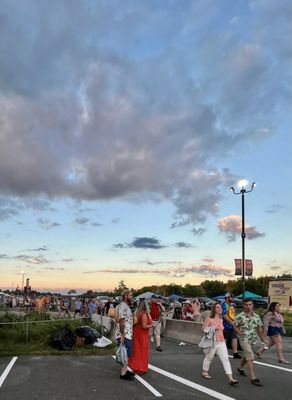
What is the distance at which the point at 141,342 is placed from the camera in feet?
31.4

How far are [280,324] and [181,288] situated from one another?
464ft

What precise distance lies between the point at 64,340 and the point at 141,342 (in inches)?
212

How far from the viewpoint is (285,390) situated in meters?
8.46

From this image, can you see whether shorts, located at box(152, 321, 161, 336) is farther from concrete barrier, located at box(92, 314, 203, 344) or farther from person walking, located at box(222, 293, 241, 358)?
person walking, located at box(222, 293, 241, 358)

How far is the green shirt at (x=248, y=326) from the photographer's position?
9.54 m

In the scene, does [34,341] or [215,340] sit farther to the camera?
[34,341]

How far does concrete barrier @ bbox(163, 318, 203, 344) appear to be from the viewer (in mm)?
17172

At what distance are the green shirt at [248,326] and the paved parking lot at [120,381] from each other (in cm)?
80

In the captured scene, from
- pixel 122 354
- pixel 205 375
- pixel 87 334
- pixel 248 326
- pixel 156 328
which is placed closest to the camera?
pixel 122 354

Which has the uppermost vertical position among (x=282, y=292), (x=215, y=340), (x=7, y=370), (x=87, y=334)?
(x=282, y=292)

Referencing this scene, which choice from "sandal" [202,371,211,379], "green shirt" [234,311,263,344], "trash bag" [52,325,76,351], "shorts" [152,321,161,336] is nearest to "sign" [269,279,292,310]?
"shorts" [152,321,161,336]

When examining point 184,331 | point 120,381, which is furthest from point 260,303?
point 120,381

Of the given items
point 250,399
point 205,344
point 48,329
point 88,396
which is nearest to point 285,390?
point 250,399

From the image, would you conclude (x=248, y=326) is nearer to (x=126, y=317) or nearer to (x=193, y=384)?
(x=193, y=384)
